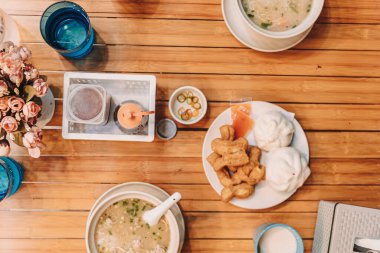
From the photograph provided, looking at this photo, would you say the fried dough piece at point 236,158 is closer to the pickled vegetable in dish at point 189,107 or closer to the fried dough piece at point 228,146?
the fried dough piece at point 228,146

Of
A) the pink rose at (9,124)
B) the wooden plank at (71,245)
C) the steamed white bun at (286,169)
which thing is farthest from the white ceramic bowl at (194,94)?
the pink rose at (9,124)

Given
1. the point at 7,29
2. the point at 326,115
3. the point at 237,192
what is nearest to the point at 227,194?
the point at 237,192

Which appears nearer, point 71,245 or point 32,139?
point 32,139

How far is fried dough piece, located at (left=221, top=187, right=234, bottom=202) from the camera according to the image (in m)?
1.64

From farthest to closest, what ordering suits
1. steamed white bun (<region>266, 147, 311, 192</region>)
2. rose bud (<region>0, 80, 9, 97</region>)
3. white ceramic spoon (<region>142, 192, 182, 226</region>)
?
1. steamed white bun (<region>266, 147, 311, 192</region>)
2. white ceramic spoon (<region>142, 192, 182, 226</region>)
3. rose bud (<region>0, 80, 9, 97</region>)

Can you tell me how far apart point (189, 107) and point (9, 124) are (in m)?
0.74

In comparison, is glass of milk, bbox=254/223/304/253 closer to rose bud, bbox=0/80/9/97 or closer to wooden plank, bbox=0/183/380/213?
wooden plank, bbox=0/183/380/213

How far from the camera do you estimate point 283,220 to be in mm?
1756

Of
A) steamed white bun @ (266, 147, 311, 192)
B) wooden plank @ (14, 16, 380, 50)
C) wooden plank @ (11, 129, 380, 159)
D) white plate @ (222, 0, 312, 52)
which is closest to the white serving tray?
wooden plank @ (11, 129, 380, 159)

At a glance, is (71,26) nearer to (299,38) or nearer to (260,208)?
(299,38)

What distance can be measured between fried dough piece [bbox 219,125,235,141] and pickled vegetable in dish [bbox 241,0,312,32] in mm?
438

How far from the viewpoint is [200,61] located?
1789mm

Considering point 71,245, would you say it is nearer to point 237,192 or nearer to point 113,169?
point 113,169

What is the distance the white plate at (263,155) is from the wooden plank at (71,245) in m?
0.20
